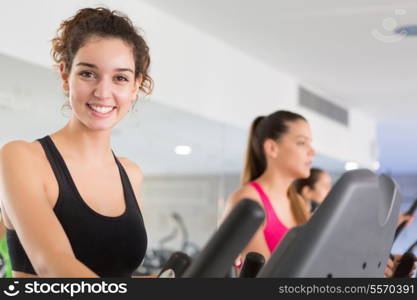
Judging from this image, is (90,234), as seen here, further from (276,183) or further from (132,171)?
(276,183)

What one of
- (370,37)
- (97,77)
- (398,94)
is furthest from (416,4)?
(97,77)

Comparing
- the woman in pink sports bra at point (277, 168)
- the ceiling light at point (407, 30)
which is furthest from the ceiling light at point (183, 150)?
the woman in pink sports bra at point (277, 168)

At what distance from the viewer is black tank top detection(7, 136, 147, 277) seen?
1027 mm

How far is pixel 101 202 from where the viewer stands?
1.10m

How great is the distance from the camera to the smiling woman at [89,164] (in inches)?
38.7

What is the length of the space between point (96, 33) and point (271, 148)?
65.8 inches

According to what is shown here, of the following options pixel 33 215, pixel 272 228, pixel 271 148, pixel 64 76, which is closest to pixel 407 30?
pixel 271 148

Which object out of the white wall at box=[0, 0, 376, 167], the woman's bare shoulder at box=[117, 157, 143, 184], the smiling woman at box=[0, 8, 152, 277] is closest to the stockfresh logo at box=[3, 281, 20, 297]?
the smiling woman at box=[0, 8, 152, 277]

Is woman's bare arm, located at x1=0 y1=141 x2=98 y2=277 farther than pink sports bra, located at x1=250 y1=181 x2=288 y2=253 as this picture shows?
No

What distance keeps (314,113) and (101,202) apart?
6.58m

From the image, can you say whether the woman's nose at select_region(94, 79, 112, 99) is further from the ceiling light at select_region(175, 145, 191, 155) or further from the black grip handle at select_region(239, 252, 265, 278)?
the ceiling light at select_region(175, 145, 191, 155)

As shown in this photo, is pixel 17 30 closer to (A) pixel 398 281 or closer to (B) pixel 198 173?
(B) pixel 198 173

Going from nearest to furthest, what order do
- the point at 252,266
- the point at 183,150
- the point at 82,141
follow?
1. the point at 252,266
2. the point at 82,141
3. the point at 183,150

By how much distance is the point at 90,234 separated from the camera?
1047 mm
